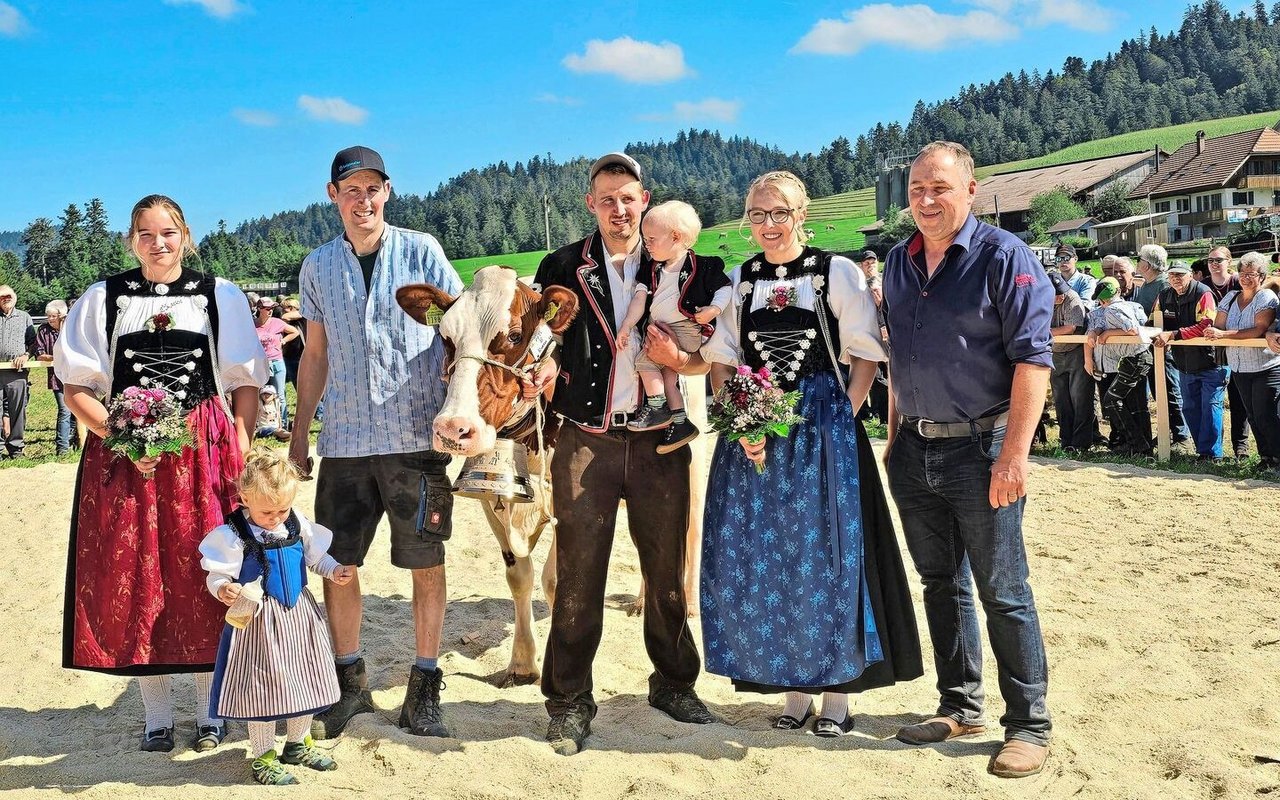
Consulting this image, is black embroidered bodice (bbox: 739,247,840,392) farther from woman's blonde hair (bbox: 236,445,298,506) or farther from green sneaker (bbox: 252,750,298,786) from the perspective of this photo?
green sneaker (bbox: 252,750,298,786)

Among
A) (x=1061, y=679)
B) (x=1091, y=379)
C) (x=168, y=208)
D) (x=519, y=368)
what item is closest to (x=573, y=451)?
(x=519, y=368)

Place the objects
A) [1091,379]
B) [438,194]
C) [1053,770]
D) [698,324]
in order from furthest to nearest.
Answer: [438,194], [1091,379], [698,324], [1053,770]

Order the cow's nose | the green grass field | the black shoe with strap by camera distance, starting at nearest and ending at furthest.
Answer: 1. the cow's nose
2. the black shoe with strap
3. the green grass field

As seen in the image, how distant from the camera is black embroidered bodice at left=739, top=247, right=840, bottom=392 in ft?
13.3

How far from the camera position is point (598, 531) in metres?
4.26

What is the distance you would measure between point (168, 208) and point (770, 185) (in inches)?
99.8

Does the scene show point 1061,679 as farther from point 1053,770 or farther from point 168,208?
point 168,208

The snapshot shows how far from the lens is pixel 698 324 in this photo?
4137mm

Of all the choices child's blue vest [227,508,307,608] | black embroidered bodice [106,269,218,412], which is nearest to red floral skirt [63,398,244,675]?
black embroidered bodice [106,269,218,412]

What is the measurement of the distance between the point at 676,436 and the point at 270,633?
5.68 ft

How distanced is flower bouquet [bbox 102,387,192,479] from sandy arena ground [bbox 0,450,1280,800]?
50.1 inches

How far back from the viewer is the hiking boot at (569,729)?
13.4 feet

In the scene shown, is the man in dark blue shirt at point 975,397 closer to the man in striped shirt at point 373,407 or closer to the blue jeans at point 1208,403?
the man in striped shirt at point 373,407

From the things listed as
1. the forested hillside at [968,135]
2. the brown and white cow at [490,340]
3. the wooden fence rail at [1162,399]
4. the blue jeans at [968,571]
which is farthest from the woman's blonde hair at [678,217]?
the forested hillside at [968,135]
